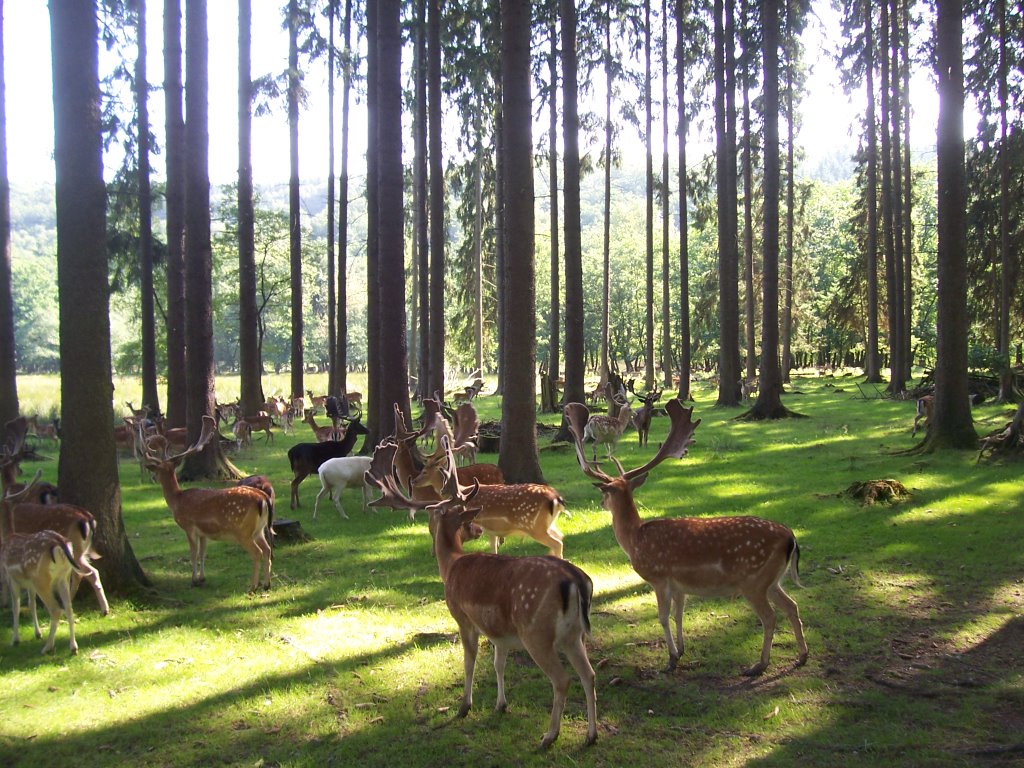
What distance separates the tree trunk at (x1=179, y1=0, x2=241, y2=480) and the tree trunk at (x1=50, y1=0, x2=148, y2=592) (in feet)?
21.8

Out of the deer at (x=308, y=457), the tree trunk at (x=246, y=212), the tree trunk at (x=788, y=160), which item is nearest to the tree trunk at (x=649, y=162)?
the tree trunk at (x=788, y=160)

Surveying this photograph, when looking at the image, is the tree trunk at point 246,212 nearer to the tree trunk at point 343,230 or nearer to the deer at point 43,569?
the tree trunk at point 343,230

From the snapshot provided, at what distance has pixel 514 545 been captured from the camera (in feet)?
31.0

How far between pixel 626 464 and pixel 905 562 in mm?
7036

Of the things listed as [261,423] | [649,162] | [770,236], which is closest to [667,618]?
[261,423]

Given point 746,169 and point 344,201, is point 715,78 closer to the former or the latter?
point 746,169

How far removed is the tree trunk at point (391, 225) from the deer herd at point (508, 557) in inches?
162

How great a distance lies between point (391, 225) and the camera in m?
13.7

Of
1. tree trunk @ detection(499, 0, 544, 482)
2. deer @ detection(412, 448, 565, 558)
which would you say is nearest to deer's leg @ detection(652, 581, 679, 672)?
deer @ detection(412, 448, 565, 558)

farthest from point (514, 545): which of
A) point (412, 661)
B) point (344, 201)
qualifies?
point (344, 201)

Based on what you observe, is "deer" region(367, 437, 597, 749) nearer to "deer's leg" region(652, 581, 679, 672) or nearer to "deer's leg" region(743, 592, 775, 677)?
"deer's leg" region(652, 581, 679, 672)

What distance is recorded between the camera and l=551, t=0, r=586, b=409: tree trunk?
55.7ft

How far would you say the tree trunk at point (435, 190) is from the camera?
18672 millimetres

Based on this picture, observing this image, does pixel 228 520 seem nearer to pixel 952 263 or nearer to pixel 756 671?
pixel 756 671
